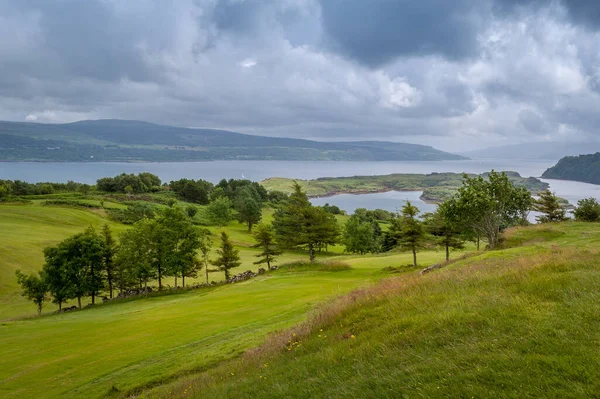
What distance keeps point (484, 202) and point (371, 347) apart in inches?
1202

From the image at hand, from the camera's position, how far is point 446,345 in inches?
281

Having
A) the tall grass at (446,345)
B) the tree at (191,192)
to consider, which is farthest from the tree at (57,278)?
the tree at (191,192)

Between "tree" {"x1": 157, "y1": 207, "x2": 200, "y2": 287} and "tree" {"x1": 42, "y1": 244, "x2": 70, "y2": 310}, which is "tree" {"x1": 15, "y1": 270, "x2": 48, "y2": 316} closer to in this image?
"tree" {"x1": 42, "y1": 244, "x2": 70, "y2": 310}

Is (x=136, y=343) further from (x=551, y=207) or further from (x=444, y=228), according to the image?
(x=551, y=207)

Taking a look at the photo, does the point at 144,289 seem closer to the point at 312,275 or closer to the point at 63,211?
the point at 312,275

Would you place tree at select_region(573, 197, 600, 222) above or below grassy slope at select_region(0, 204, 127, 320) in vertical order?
above

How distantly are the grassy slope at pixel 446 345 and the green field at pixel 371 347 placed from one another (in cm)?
3

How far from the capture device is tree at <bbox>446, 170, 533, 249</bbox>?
112ft

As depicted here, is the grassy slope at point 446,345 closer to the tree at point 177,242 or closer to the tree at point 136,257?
the tree at point 177,242

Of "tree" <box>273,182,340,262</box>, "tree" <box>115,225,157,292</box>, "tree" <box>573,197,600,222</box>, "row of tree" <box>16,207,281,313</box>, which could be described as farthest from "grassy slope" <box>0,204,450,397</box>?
"tree" <box>573,197,600,222</box>

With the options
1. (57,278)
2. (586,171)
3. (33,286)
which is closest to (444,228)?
(57,278)

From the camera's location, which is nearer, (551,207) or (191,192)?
(551,207)

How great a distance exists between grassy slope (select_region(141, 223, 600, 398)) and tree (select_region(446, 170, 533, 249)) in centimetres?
2287

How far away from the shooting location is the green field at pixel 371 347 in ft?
19.4
